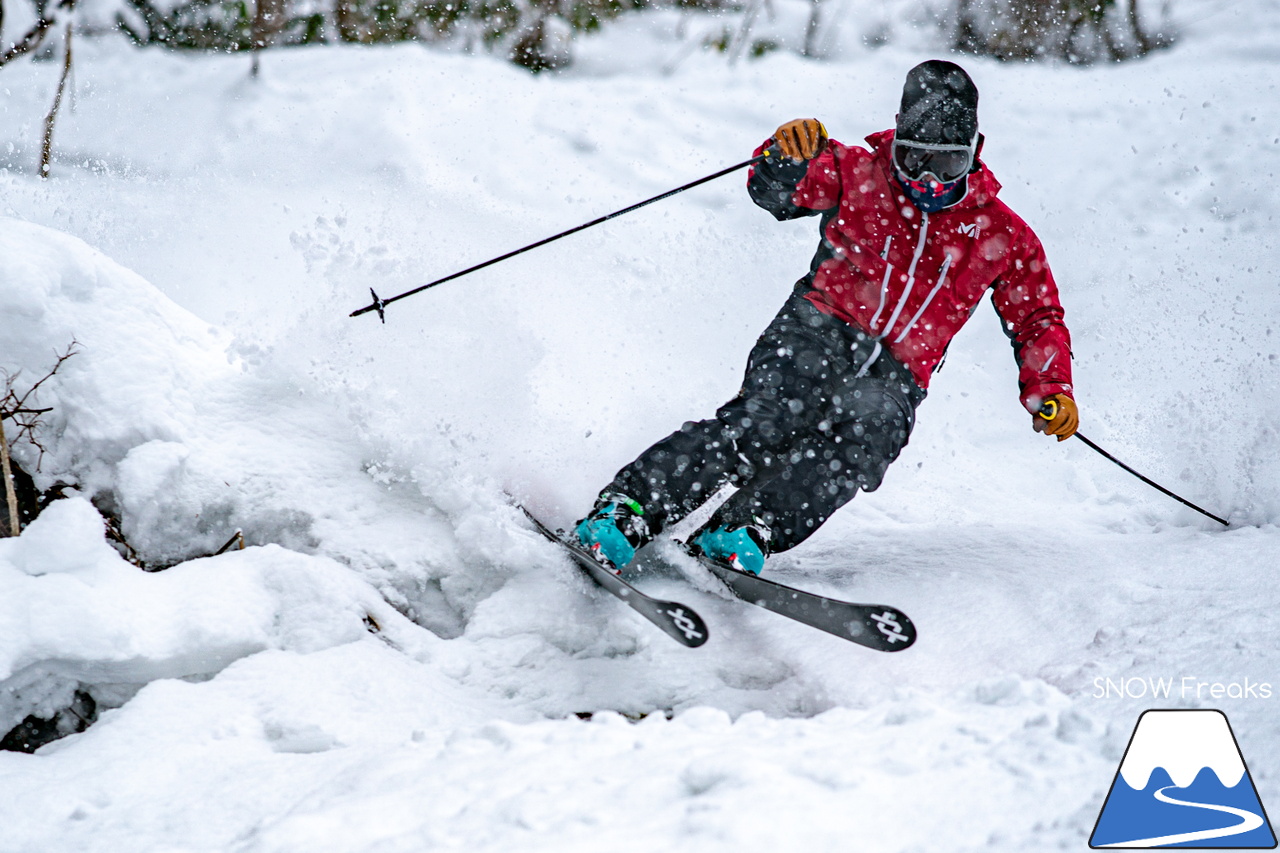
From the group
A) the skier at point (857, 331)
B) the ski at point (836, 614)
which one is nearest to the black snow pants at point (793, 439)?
the skier at point (857, 331)

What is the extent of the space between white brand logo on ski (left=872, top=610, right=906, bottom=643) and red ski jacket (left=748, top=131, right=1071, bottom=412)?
3.47 ft

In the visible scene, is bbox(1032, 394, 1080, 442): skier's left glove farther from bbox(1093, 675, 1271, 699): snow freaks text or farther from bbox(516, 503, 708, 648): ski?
bbox(516, 503, 708, 648): ski

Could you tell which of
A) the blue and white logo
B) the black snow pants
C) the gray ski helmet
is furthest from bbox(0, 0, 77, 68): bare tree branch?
the blue and white logo

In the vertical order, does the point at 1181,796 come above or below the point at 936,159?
below

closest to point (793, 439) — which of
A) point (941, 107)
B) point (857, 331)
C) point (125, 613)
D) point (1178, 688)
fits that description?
point (857, 331)

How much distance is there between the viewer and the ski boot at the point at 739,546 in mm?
2496

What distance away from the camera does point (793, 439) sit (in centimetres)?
281

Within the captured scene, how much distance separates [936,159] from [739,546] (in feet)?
4.48

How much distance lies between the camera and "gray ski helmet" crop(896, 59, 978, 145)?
2.57 m

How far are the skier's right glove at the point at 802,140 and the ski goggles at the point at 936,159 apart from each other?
0.26 meters

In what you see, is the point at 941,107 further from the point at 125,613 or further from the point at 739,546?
the point at 125,613

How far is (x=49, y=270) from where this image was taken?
8.47 feet

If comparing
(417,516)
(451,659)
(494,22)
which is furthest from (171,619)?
(494,22)

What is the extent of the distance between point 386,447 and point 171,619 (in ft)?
3.30
